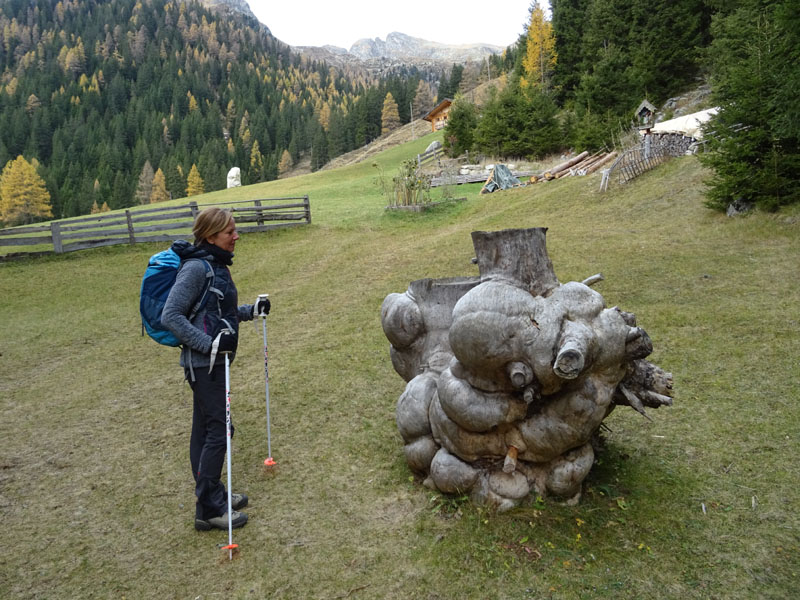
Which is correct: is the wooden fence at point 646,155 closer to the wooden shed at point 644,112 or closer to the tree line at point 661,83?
the tree line at point 661,83

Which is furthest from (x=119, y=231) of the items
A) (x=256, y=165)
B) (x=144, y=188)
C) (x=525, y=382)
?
(x=256, y=165)

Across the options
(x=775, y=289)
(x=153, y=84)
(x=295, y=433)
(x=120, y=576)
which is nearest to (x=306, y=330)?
(x=295, y=433)

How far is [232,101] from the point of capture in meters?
104

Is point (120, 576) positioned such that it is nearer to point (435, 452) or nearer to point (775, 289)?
point (435, 452)

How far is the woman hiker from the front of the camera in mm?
3182

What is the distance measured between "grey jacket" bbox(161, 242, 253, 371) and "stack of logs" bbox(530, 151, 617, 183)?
18.1 metres

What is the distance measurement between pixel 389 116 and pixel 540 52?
38.6 m

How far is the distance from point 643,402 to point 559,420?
0.65 metres

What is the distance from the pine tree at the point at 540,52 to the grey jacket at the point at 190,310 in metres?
39.6

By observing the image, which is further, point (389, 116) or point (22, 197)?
point (389, 116)

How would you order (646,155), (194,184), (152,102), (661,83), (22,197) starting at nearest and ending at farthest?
(646,155) < (661,83) < (22,197) < (194,184) < (152,102)

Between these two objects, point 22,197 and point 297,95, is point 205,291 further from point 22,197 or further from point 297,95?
point 297,95

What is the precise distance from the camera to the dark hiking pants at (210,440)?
11.0 feet

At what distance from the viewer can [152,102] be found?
10050cm
